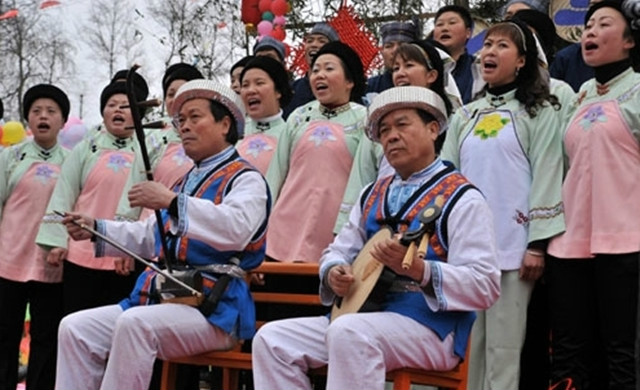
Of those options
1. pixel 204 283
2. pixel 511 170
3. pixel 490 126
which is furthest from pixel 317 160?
pixel 204 283

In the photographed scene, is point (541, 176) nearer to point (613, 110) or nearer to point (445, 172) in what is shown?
point (613, 110)

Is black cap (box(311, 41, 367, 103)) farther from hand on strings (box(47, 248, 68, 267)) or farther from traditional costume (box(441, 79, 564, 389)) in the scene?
hand on strings (box(47, 248, 68, 267))

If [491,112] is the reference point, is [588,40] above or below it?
above

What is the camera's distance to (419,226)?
3.90 metres

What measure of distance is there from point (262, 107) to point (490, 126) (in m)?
1.72

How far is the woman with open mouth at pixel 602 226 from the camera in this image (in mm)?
4461

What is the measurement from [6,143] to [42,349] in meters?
2.93

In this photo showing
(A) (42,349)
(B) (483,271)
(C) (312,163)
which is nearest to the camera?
(B) (483,271)

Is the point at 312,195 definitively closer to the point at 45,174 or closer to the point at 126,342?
the point at 126,342

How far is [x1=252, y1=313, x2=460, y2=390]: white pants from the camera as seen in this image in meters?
3.65

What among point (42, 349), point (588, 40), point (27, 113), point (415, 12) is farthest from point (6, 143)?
point (588, 40)

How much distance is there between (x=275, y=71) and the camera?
249 inches

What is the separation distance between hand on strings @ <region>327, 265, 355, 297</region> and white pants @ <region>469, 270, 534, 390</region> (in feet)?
3.39

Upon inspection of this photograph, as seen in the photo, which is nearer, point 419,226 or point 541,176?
point 419,226
